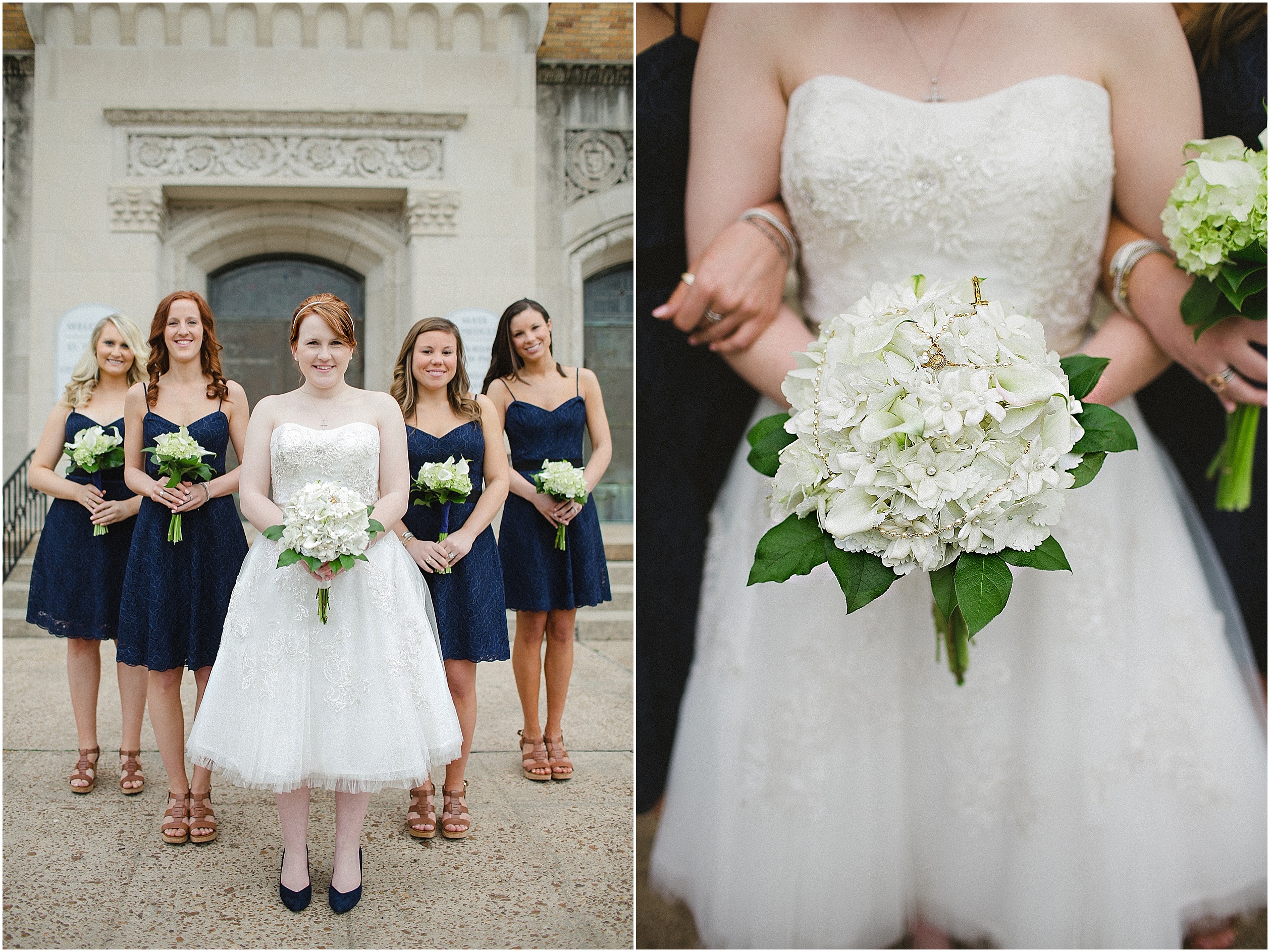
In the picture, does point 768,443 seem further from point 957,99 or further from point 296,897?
point 296,897

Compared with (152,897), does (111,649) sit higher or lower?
higher

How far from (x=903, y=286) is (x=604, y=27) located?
3385 millimetres

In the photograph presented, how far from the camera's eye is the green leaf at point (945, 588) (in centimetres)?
176

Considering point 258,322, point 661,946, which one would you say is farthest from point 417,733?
point 258,322

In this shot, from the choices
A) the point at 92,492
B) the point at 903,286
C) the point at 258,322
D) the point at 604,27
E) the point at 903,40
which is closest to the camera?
the point at 903,286

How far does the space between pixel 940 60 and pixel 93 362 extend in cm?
306

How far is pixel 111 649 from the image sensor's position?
183 inches

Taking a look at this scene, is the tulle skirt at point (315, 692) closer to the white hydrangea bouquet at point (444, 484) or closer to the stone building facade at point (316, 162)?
the white hydrangea bouquet at point (444, 484)

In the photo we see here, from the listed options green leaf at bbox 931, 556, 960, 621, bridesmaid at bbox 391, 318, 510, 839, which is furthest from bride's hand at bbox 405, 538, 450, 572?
green leaf at bbox 931, 556, 960, 621

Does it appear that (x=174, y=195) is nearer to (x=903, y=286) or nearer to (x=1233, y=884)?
(x=903, y=286)

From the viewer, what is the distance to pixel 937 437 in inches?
64.3

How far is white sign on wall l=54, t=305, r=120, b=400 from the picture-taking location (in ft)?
15.2

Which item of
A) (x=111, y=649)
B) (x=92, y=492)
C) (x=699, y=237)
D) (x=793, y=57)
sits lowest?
(x=111, y=649)

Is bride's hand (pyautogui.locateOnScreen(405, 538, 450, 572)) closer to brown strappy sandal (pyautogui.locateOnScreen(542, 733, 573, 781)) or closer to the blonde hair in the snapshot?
brown strappy sandal (pyautogui.locateOnScreen(542, 733, 573, 781))
